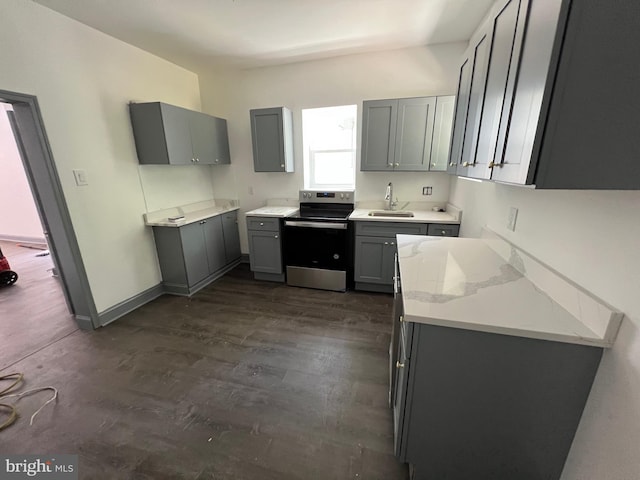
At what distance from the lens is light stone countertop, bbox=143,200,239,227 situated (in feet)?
9.67

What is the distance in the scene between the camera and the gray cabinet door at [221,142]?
3486 mm

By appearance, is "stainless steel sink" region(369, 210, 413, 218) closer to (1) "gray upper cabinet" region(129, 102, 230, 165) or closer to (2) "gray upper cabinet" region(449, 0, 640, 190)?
(2) "gray upper cabinet" region(449, 0, 640, 190)

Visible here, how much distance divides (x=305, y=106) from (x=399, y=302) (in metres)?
2.87

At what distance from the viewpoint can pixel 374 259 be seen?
2.97 metres

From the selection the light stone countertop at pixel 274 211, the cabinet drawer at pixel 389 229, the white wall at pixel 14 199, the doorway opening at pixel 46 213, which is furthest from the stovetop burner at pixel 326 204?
the white wall at pixel 14 199

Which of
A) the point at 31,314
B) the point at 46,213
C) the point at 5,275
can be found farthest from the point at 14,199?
the point at 46,213

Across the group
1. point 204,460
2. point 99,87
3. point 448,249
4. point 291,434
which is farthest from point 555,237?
point 99,87

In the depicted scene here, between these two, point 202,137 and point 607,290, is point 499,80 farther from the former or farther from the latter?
point 202,137

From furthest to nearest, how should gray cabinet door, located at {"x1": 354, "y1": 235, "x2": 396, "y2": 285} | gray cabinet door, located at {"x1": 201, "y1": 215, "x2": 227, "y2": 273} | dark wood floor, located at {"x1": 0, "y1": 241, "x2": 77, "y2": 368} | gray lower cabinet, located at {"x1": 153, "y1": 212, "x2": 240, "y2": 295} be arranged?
gray cabinet door, located at {"x1": 201, "y1": 215, "x2": 227, "y2": 273} → gray lower cabinet, located at {"x1": 153, "y1": 212, "x2": 240, "y2": 295} → gray cabinet door, located at {"x1": 354, "y1": 235, "x2": 396, "y2": 285} → dark wood floor, located at {"x1": 0, "y1": 241, "x2": 77, "y2": 368}

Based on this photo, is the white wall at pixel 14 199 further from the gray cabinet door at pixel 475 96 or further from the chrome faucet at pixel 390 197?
the gray cabinet door at pixel 475 96

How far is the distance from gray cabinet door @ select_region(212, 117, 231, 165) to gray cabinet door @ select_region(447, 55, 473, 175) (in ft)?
9.41

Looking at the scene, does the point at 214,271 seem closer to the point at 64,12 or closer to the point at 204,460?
the point at 204,460

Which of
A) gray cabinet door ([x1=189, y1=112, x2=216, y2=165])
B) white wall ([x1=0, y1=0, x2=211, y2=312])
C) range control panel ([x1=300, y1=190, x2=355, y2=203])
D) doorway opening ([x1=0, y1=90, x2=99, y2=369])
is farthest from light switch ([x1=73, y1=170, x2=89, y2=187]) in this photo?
range control panel ([x1=300, y1=190, x2=355, y2=203])

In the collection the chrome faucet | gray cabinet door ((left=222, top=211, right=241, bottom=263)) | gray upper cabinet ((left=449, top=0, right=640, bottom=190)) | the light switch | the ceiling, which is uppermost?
the ceiling
